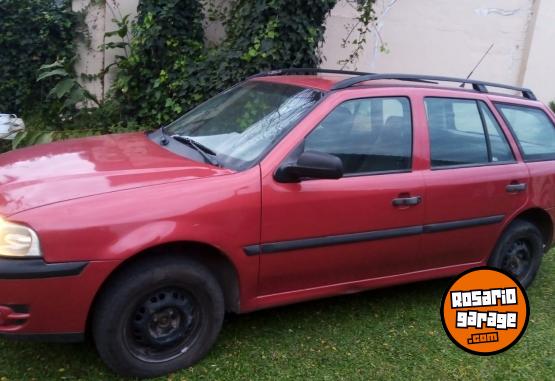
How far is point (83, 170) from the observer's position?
3.04m

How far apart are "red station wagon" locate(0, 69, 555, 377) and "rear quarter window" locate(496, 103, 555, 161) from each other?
3cm

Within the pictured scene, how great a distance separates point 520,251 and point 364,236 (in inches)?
70.2

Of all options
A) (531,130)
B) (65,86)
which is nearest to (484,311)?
(531,130)

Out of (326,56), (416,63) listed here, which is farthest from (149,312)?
(416,63)

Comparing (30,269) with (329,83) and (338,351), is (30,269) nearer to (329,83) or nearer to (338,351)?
(338,351)

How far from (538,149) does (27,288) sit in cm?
385

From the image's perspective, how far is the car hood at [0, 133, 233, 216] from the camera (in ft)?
8.96

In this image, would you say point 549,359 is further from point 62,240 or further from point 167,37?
point 167,37

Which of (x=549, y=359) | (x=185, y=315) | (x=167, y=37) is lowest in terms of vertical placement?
(x=549, y=359)

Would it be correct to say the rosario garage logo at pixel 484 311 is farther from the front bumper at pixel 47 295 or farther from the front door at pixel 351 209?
the front bumper at pixel 47 295

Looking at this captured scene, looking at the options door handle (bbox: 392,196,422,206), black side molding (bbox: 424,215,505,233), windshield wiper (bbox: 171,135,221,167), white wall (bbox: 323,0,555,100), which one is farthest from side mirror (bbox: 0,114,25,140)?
black side molding (bbox: 424,215,505,233)

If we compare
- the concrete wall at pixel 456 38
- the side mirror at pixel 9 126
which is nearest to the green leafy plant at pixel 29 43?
the side mirror at pixel 9 126

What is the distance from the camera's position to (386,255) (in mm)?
3635

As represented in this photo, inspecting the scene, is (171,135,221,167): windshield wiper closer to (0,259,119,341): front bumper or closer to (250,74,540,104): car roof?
(250,74,540,104): car roof
